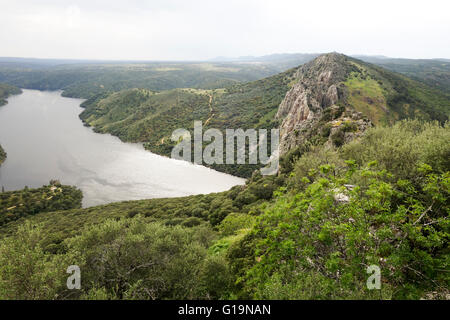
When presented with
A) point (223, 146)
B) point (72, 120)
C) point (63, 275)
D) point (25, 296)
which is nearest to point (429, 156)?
point (63, 275)

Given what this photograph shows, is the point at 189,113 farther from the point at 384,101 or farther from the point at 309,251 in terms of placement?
the point at 309,251

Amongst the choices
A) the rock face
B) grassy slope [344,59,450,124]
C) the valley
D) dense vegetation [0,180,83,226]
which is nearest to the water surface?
dense vegetation [0,180,83,226]

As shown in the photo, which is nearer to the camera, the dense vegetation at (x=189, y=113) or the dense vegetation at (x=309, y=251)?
the dense vegetation at (x=309, y=251)

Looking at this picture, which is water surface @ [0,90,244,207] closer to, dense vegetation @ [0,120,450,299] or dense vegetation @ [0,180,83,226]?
dense vegetation @ [0,180,83,226]

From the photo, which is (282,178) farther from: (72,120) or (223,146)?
(72,120)

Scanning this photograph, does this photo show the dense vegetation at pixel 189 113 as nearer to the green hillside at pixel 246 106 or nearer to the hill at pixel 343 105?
the green hillside at pixel 246 106

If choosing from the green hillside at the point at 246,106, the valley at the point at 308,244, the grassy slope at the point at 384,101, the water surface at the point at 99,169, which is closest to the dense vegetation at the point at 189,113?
the green hillside at the point at 246,106

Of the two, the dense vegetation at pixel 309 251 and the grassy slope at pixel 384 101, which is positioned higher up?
the grassy slope at pixel 384 101
